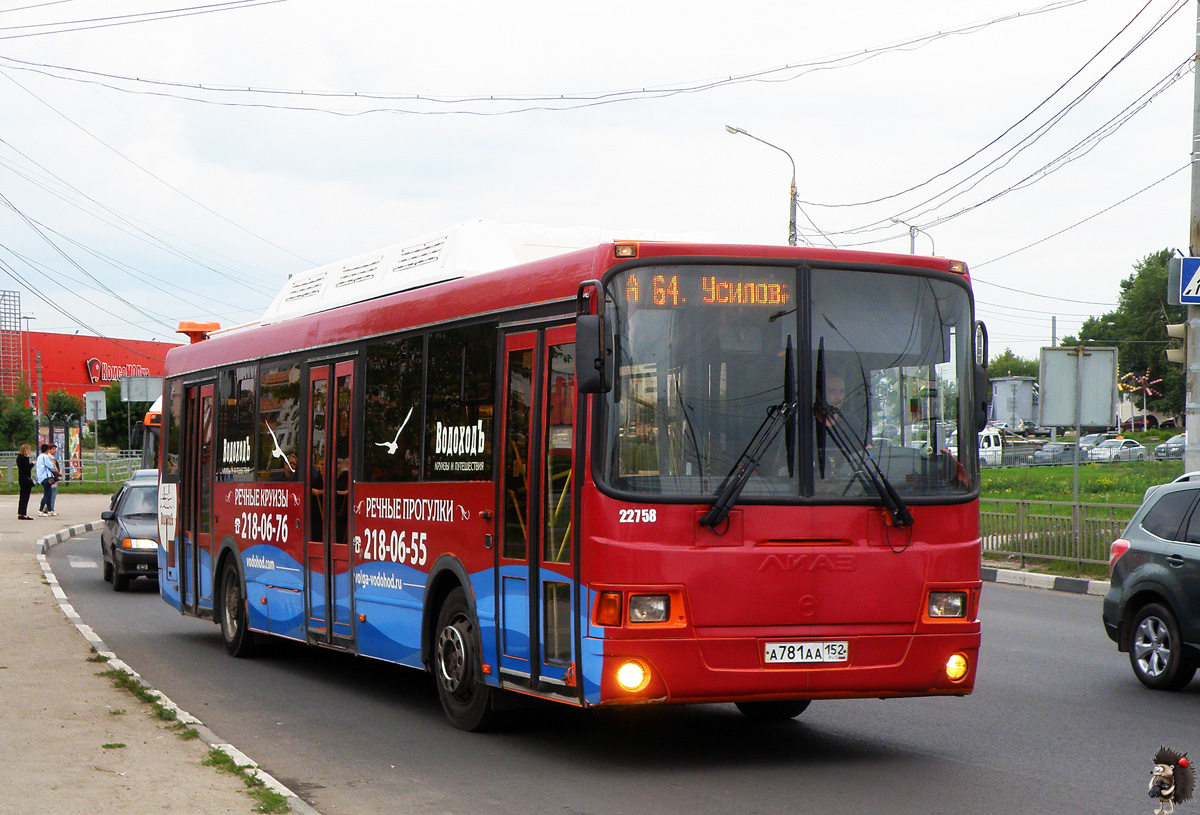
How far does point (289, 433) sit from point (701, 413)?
5.73m

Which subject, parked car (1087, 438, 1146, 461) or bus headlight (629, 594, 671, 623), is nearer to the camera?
bus headlight (629, 594, 671, 623)

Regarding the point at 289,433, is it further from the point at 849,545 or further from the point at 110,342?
the point at 110,342

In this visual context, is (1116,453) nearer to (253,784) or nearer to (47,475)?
(47,475)

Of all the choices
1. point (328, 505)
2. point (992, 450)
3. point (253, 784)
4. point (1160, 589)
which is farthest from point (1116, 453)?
point (253, 784)

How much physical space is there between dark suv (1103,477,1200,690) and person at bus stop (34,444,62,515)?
30.8 metres

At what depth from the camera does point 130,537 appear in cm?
A: 2062

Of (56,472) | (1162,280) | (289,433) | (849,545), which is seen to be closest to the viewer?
(849,545)

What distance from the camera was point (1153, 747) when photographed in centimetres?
882

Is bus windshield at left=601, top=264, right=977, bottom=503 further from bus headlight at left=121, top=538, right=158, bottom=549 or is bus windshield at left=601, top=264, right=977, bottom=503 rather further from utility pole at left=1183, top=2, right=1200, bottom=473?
bus headlight at left=121, top=538, right=158, bottom=549

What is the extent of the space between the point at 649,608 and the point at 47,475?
32771mm

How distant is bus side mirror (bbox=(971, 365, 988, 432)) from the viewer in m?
8.33

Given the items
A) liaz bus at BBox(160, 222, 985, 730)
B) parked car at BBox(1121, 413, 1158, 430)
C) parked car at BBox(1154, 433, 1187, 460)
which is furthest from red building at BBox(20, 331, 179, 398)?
liaz bus at BBox(160, 222, 985, 730)

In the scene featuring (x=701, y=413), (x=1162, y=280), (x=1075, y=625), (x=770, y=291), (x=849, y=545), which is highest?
(x=1162, y=280)

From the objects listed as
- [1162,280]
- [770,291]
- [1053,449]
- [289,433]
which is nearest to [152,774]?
[770,291]
